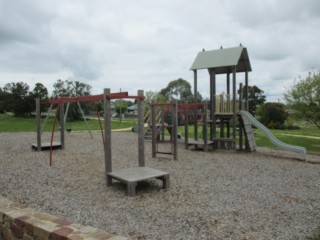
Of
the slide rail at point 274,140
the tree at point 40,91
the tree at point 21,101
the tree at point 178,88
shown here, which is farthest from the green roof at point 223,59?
the tree at point 178,88

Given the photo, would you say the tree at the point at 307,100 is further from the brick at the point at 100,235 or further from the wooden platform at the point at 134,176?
the brick at the point at 100,235

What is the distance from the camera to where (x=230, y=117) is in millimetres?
11734

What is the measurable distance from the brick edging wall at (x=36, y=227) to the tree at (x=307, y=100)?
15918 mm

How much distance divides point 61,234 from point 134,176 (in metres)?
2.39

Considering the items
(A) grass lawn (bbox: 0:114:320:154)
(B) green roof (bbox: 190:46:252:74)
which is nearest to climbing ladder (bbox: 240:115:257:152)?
(B) green roof (bbox: 190:46:252:74)

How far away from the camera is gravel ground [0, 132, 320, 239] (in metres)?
3.79

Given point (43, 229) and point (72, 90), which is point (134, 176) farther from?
point (72, 90)

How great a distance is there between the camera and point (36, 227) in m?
3.50

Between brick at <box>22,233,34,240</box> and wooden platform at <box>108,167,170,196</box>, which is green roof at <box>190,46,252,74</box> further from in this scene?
brick at <box>22,233,34,240</box>

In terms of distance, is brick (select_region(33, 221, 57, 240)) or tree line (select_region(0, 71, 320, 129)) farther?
tree line (select_region(0, 71, 320, 129))

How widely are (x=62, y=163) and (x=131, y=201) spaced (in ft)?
13.4

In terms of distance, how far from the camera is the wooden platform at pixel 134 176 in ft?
17.1

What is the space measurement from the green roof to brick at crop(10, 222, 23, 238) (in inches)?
382

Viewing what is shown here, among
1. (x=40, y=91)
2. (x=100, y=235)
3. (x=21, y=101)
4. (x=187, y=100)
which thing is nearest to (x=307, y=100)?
(x=100, y=235)
